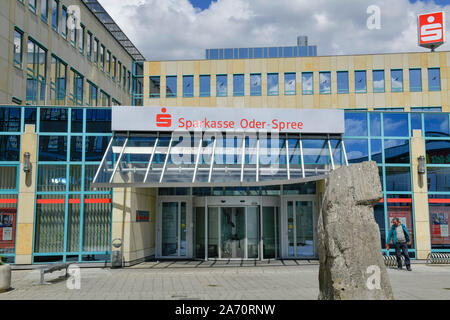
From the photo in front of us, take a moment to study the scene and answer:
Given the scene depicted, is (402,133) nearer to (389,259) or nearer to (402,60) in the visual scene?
(389,259)

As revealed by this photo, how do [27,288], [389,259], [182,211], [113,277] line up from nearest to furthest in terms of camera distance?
[27,288], [113,277], [389,259], [182,211]

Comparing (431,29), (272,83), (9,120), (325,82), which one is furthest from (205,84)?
(9,120)

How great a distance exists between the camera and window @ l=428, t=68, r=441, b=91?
37188 millimetres

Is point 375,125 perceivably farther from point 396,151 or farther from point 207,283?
point 207,283

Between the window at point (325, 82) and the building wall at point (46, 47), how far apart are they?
1607 centimetres

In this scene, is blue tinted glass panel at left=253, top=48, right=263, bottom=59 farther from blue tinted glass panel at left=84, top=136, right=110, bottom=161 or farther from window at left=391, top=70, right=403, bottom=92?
blue tinted glass panel at left=84, top=136, right=110, bottom=161

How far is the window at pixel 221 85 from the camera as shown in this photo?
3853 cm

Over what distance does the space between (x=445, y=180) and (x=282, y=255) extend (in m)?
6.93

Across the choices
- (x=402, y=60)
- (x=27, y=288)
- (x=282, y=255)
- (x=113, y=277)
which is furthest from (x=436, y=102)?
(x=27, y=288)

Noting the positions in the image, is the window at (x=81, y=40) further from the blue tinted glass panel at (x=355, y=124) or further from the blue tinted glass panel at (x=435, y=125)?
the blue tinted glass panel at (x=435, y=125)

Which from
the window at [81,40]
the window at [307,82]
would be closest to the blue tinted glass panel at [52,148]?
the window at [81,40]

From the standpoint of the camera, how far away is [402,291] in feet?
37.2

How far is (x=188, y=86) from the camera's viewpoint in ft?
128

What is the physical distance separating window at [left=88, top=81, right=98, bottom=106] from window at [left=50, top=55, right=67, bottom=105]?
14.4ft
